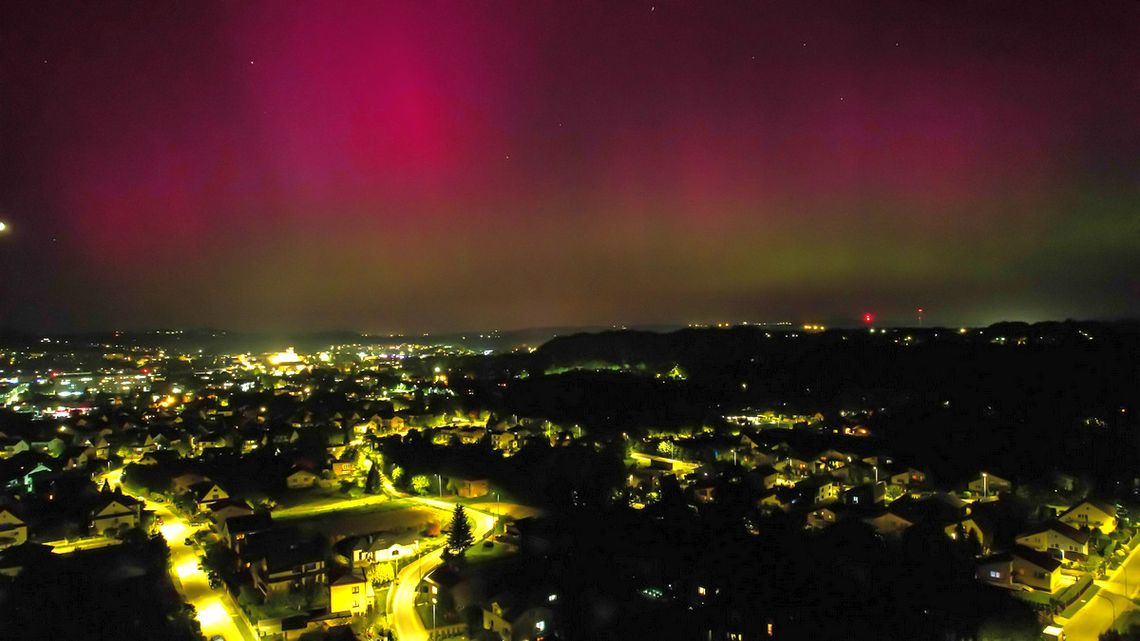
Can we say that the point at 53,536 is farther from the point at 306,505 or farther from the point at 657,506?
the point at 657,506

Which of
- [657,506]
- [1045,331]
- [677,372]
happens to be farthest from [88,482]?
[1045,331]

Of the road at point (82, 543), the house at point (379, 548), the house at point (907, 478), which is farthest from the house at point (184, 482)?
the house at point (907, 478)

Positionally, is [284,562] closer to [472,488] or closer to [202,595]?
[202,595]

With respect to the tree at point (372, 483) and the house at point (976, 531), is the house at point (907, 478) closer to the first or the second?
the house at point (976, 531)

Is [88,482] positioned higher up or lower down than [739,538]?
higher up

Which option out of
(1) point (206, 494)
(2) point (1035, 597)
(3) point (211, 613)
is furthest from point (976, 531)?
(1) point (206, 494)

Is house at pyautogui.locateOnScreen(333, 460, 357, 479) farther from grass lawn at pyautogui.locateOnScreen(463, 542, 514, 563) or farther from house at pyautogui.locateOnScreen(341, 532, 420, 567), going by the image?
grass lawn at pyautogui.locateOnScreen(463, 542, 514, 563)
